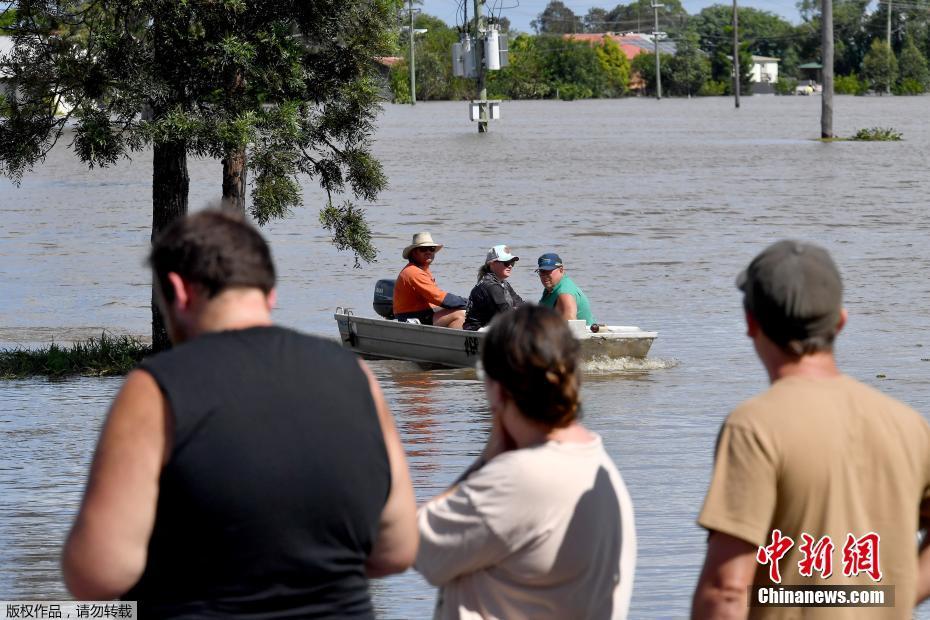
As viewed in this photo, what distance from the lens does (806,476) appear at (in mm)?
2914

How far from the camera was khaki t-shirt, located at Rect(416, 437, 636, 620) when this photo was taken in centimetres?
308

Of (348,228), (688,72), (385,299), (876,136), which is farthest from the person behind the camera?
(688,72)

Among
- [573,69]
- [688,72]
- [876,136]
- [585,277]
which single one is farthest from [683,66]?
[585,277]

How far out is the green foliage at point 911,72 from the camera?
179 meters

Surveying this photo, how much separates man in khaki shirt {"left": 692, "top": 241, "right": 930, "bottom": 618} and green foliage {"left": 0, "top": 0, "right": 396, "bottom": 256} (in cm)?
998

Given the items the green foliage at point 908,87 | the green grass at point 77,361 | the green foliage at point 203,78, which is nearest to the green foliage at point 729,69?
the green foliage at point 908,87

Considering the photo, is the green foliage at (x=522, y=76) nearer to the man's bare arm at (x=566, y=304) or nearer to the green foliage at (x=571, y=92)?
the green foliage at (x=571, y=92)

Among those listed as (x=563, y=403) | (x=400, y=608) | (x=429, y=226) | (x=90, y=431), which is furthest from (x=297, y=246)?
(x=563, y=403)

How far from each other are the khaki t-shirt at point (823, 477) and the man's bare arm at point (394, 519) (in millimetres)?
585

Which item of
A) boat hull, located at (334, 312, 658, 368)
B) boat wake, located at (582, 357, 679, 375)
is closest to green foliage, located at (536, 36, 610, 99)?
boat hull, located at (334, 312, 658, 368)

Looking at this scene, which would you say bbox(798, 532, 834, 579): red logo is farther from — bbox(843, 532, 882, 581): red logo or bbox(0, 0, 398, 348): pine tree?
bbox(0, 0, 398, 348): pine tree

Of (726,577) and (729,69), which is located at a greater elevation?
(729,69)

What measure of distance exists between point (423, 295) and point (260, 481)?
39.5ft

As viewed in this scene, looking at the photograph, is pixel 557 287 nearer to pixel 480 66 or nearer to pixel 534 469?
pixel 534 469
